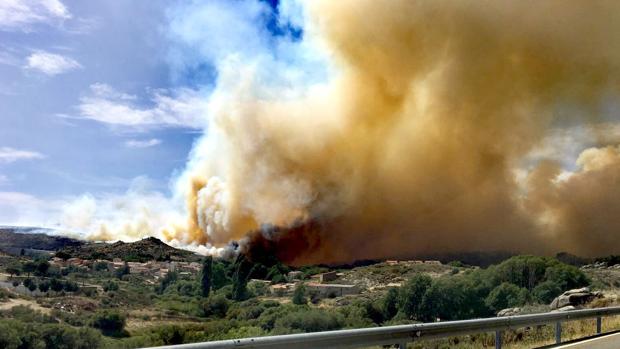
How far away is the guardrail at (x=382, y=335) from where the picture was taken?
22.3 feet

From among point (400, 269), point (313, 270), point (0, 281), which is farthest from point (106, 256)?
point (0, 281)

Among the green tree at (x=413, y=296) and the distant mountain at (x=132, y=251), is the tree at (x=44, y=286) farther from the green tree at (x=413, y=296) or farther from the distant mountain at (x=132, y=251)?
the distant mountain at (x=132, y=251)

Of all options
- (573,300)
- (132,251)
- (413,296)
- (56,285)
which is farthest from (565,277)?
(132,251)

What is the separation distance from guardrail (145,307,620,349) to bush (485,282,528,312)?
16.6 meters

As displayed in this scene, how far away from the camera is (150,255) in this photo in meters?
61.8

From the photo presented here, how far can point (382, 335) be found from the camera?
8.95 meters

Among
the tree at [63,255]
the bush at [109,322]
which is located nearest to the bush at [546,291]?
the bush at [109,322]

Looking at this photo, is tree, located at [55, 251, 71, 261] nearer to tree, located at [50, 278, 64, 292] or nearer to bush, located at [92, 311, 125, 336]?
tree, located at [50, 278, 64, 292]

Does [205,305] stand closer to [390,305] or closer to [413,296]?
[390,305]

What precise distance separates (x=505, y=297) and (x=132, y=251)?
4302cm

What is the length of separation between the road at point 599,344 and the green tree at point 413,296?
12085 mm

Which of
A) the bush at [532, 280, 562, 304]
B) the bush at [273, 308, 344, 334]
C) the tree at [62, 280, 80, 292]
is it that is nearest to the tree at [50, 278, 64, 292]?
the tree at [62, 280, 80, 292]

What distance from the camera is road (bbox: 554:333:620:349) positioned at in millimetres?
13008

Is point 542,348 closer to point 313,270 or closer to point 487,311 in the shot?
point 487,311
